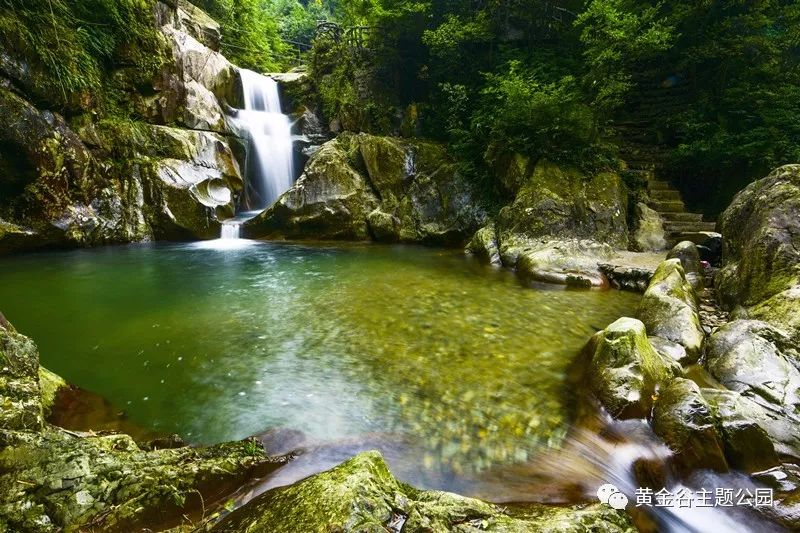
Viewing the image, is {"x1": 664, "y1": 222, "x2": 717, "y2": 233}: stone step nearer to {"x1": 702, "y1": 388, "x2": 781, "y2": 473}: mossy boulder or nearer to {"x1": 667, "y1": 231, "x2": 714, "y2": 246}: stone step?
{"x1": 667, "y1": 231, "x2": 714, "y2": 246}: stone step

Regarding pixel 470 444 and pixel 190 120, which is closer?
pixel 470 444

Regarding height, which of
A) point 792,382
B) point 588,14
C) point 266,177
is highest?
point 588,14

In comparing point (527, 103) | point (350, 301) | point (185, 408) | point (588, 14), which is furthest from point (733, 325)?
point (588, 14)

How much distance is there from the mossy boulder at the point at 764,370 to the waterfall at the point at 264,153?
14.6 metres

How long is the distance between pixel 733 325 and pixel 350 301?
4.83 m

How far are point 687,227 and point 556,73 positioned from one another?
5653 millimetres

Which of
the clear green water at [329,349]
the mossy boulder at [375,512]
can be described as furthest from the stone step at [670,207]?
the mossy boulder at [375,512]

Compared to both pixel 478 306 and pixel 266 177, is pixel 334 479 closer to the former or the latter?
pixel 478 306

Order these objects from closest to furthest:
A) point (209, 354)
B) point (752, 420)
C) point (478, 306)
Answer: point (752, 420)
point (209, 354)
point (478, 306)

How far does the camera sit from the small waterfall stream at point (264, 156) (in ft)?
49.6

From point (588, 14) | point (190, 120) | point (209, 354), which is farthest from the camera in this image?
point (190, 120)

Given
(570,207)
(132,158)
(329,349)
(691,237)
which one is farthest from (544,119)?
(132,158)

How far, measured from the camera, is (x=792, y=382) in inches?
121

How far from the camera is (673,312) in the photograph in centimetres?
452
